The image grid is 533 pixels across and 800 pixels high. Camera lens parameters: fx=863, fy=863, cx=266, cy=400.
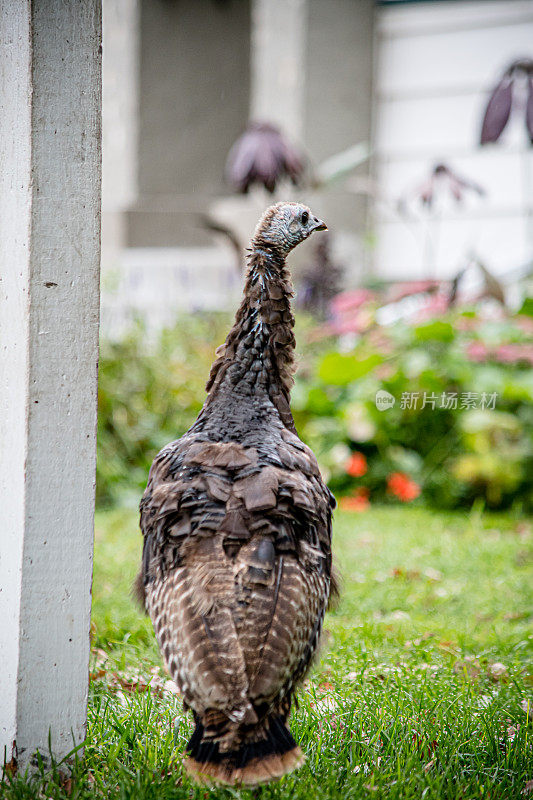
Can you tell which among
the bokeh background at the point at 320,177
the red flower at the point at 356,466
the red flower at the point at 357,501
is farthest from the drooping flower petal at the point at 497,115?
the red flower at the point at 357,501

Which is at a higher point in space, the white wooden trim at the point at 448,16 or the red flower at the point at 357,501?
the white wooden trim at the point at 448,16

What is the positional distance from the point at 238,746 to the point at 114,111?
8484mm

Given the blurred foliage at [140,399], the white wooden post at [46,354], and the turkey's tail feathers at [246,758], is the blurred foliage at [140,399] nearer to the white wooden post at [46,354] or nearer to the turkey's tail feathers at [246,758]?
the white wooden post at [46,354]

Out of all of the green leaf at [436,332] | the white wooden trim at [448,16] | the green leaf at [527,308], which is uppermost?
the white wooden trim at [448,16]

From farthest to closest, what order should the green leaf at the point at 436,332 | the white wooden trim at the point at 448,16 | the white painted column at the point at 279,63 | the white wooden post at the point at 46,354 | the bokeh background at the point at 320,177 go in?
the white wooden trim at the point at 448,16 → the white painted column at the point at 279,63 → the bokeh background at the point at 320,177 → the green leaf at the point at 436,332 → the white wooden post at the point at 46,354

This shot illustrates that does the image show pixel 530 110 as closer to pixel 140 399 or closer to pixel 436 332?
pixel 436 332

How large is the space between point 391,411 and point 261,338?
3.81 m

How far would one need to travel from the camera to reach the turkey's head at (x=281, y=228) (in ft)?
7.82

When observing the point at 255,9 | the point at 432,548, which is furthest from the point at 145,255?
the point at 432,548

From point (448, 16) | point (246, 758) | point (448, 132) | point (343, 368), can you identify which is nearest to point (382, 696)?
point (246, 758)

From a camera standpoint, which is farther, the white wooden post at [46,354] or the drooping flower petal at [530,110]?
the drooping flower petal at [530,110]

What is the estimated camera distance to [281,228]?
7.87ft

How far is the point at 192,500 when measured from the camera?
6.80 ft

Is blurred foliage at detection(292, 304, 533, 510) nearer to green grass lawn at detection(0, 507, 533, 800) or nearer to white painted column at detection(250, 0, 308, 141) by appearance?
green grass lawn at detection(0, 507, 533, 800)
